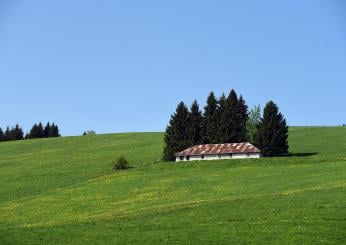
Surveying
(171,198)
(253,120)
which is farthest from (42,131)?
(171,198)

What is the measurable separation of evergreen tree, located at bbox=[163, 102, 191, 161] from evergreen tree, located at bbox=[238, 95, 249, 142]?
9510 millimetres

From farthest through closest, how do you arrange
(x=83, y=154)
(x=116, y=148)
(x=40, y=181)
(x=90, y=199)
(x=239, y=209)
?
(x=116, y=148), (x=83, y=154), (x=40, y=181), (x=90, y=199), (x=239, y=209)

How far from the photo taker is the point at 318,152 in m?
96.6

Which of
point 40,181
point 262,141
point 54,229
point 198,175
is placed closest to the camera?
point 54,229

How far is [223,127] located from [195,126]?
5.70 meters

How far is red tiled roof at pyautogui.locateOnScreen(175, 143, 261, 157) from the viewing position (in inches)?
3413

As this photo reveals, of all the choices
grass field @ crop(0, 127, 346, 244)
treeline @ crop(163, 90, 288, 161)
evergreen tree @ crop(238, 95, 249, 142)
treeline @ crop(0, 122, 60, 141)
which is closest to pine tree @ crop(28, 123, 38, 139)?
treeline @ crop(0, 122, 60, 141)

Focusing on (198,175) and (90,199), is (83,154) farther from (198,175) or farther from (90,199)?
(90,199)

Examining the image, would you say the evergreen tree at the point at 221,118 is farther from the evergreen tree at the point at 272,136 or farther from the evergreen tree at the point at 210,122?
the evergreen tree at the point at 272,136

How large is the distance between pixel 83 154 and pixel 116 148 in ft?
31.3

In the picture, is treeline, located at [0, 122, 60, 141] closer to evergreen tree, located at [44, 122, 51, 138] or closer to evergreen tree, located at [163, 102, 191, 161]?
evergreen tree, located at [44, 122, 51, 138]

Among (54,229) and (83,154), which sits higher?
(83,154)

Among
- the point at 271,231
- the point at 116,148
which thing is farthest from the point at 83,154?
the point at 271,231

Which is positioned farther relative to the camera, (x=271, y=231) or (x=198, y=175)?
(x=198, y=175)
